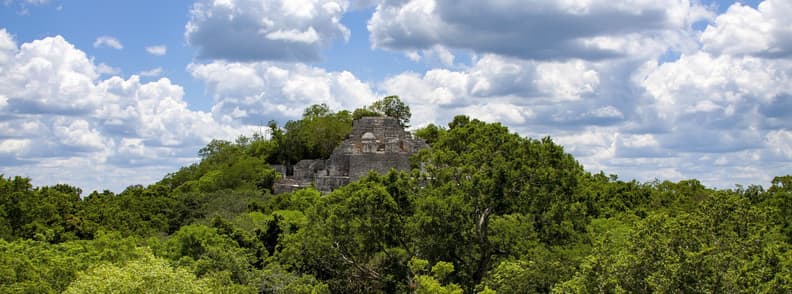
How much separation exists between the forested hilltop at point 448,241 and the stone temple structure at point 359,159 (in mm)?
17416

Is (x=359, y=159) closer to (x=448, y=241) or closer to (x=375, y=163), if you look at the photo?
(x=375, y=163)

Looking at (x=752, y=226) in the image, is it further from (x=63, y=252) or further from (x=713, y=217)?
(x=63, y=252)

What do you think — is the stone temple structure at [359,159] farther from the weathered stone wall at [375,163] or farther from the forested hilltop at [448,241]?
the forested hilltop at [448,241]

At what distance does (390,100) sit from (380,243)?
53.8 m

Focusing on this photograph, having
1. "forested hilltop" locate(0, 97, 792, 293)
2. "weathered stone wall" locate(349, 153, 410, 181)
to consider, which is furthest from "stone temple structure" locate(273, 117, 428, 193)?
"forested hilltop" locate(0, 97, 792, 293)

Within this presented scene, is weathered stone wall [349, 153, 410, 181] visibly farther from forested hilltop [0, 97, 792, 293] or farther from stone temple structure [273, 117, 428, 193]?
forested hilltop [0, 97, 792, 293]

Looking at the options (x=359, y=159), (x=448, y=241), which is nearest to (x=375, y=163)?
(x=359, y=159)

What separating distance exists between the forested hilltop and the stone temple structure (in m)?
17.4

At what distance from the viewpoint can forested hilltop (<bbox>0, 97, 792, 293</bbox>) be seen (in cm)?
1888

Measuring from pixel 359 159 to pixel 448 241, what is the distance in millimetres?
31479

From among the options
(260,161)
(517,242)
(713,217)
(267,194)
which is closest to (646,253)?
(713,217)

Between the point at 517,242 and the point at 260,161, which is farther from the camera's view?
the point at 260,161

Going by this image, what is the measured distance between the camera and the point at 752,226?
2005 cm

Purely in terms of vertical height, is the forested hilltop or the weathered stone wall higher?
the weathered stone wall
